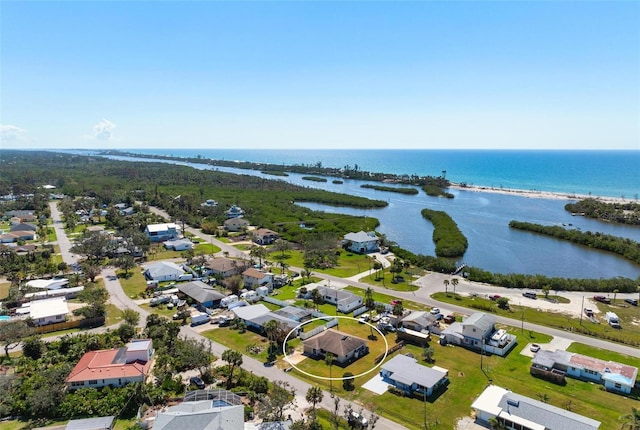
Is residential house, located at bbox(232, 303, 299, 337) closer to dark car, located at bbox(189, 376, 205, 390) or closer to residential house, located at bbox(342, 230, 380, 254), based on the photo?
dark car, located at bbox(189, 376, 205, 390)

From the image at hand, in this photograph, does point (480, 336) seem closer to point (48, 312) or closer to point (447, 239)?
point (447, 239)

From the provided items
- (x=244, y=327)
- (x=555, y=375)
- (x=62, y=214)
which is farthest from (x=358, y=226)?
(x=62, y=214)

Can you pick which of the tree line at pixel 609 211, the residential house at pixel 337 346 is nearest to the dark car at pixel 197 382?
the residential house at pixel 337 346

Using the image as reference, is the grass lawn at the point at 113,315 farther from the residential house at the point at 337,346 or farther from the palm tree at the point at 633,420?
the palm tree at the point at 633,420

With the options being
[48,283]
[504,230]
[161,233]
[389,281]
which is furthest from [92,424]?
[504,230]

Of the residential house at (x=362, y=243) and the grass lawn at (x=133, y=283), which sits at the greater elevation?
the residential house at (x=362, y=243)
